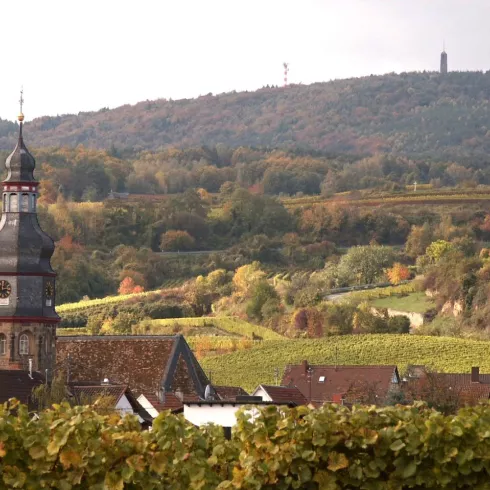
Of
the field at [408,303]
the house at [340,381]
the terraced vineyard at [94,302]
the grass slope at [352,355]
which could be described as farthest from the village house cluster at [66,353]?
the field at [408,303]

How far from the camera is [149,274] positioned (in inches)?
5507

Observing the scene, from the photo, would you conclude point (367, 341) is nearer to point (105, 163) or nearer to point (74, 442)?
point (74, 442)

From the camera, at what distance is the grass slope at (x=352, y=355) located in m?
84.0

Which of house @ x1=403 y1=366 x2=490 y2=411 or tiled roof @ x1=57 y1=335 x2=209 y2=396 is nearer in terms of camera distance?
house @ x1=403 y1=366 x2=490 y2=411

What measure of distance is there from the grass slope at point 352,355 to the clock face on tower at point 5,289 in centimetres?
1959

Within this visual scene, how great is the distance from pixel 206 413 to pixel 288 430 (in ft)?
86.1

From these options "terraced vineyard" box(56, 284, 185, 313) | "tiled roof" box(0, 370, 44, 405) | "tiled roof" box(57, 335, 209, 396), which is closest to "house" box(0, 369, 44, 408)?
"tiled roof" box(0, 370, 44, 405)

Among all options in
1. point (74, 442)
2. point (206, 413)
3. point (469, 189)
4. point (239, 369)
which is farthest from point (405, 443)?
point (469, 189)

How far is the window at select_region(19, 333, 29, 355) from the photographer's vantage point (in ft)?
205

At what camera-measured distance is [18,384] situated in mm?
57562

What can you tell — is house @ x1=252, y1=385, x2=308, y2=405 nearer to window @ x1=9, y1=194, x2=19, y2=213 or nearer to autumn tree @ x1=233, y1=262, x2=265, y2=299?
window @ x1=9, y1=194, x2=19, y2=213

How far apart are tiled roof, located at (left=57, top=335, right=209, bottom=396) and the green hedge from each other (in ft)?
138

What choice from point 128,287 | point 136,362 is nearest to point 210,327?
point 128,287

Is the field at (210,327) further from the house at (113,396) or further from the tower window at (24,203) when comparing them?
the house at (113,396)
